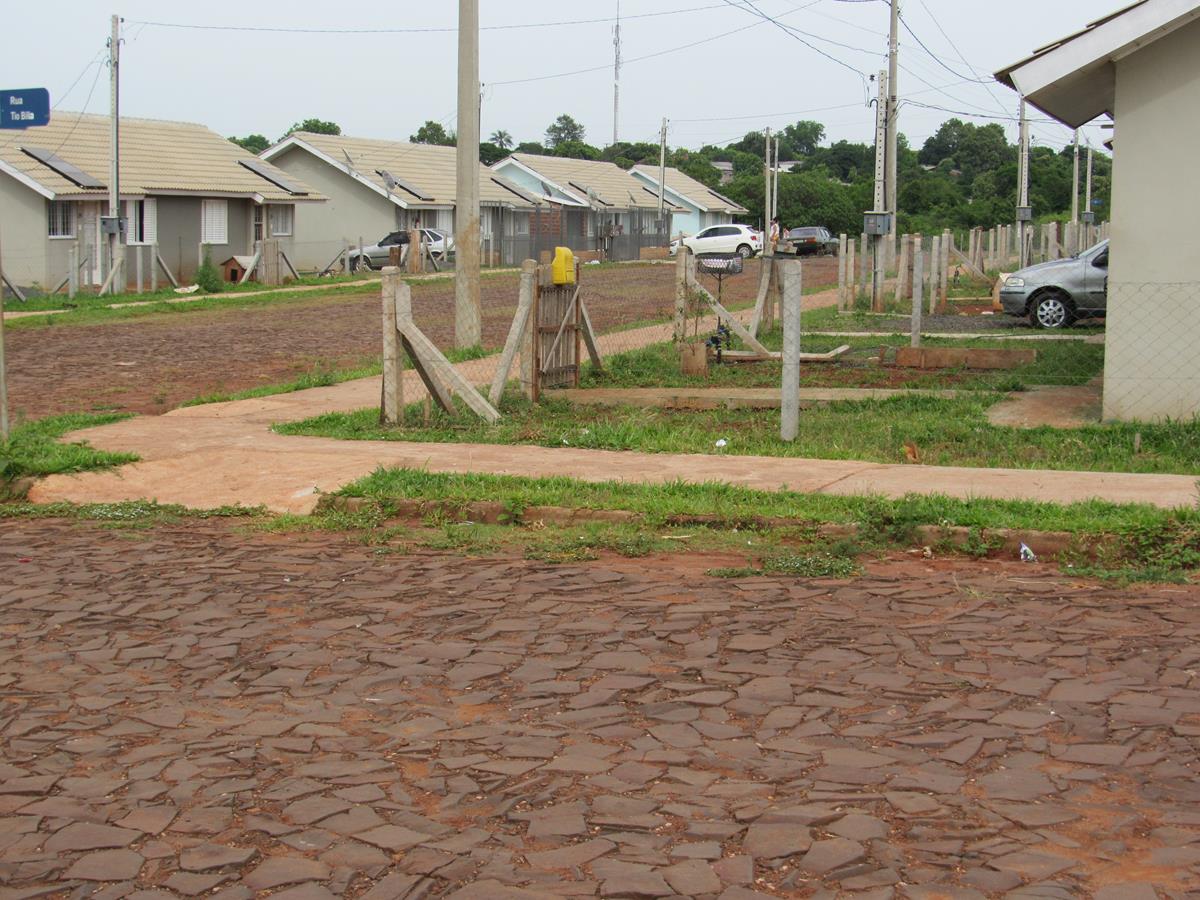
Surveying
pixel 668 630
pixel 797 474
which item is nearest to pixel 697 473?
pixel 797 474

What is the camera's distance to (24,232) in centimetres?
3659

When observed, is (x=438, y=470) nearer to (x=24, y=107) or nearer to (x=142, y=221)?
(x=24, y=107)

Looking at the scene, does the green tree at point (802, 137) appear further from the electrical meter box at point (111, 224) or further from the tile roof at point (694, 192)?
the electrical meter box at point (111, 224)

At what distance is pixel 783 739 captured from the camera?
5.32 m

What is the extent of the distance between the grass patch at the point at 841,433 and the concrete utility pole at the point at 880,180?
566 inches

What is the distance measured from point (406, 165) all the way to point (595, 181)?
17536 millimetres

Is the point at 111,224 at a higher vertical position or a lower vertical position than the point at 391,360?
higher

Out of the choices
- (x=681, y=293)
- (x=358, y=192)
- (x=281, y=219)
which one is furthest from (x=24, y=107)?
(x=358, y=192)

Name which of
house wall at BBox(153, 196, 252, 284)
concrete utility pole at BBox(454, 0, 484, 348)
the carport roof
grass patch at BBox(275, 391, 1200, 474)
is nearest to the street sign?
grass patch at BBox(275, 391, 1200, 474)

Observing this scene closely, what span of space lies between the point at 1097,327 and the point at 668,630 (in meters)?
18.3

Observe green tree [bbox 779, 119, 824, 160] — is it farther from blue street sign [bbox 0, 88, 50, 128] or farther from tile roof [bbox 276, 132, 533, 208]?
blue street sign [bbox 0, 88, 50, 128]

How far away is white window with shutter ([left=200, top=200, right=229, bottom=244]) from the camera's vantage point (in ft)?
141

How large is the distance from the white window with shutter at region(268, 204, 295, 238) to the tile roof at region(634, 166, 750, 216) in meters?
34.6

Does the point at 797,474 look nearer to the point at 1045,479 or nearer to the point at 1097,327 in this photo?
the point at 1045,479
